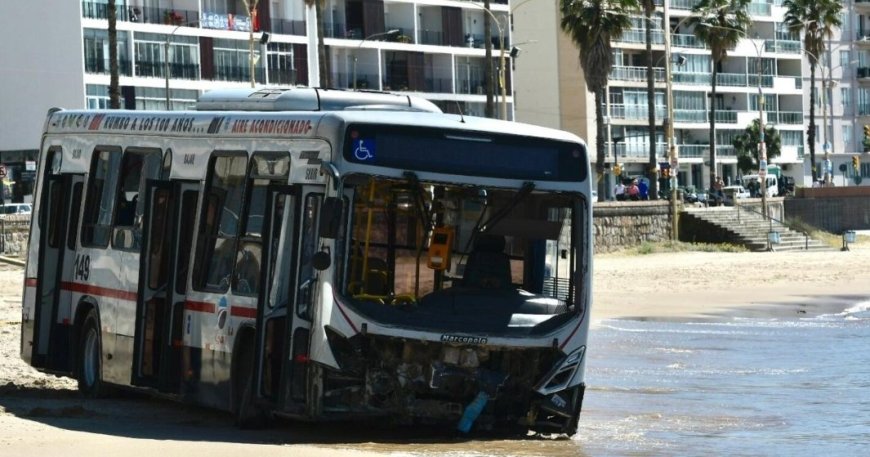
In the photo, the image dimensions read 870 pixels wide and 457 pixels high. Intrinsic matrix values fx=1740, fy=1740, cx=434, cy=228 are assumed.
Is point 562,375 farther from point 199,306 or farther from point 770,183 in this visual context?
point 770,183

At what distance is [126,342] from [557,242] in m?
4.63

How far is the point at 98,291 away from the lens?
1750 centimetres

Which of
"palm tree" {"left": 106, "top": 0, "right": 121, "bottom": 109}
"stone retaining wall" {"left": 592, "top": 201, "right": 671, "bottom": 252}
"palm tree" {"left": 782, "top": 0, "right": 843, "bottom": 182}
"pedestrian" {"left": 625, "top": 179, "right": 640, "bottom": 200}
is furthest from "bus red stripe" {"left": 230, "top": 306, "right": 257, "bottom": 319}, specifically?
"palm tree" {"left": 782, "top": 0, "right": 843, "bottom": 182}

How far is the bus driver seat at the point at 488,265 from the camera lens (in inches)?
567

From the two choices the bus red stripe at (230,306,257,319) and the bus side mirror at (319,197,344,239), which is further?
the bus red stripe at (230,306,257,319)

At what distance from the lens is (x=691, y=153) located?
345 feet

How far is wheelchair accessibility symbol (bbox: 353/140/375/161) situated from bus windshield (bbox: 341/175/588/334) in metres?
0.17

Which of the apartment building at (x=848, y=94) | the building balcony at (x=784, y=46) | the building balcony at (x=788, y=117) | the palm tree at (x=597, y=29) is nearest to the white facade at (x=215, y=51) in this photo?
the palm tree at (x=597, y=29)

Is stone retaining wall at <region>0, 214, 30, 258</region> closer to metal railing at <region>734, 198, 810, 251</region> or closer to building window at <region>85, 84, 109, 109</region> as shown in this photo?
building window at <region>85, 84, 109, 109</region>

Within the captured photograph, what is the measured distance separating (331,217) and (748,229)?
5301cm

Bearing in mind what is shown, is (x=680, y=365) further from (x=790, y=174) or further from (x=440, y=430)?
(x=790, y=174)

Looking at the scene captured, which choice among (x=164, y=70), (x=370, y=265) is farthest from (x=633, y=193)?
(x=370, y=265)

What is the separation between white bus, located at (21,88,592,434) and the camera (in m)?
14.0

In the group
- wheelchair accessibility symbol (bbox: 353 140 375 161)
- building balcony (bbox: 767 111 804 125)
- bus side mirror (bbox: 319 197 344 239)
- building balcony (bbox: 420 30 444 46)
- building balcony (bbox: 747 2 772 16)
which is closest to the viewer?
bus side mirror (bbox: 319 197 344 239)
